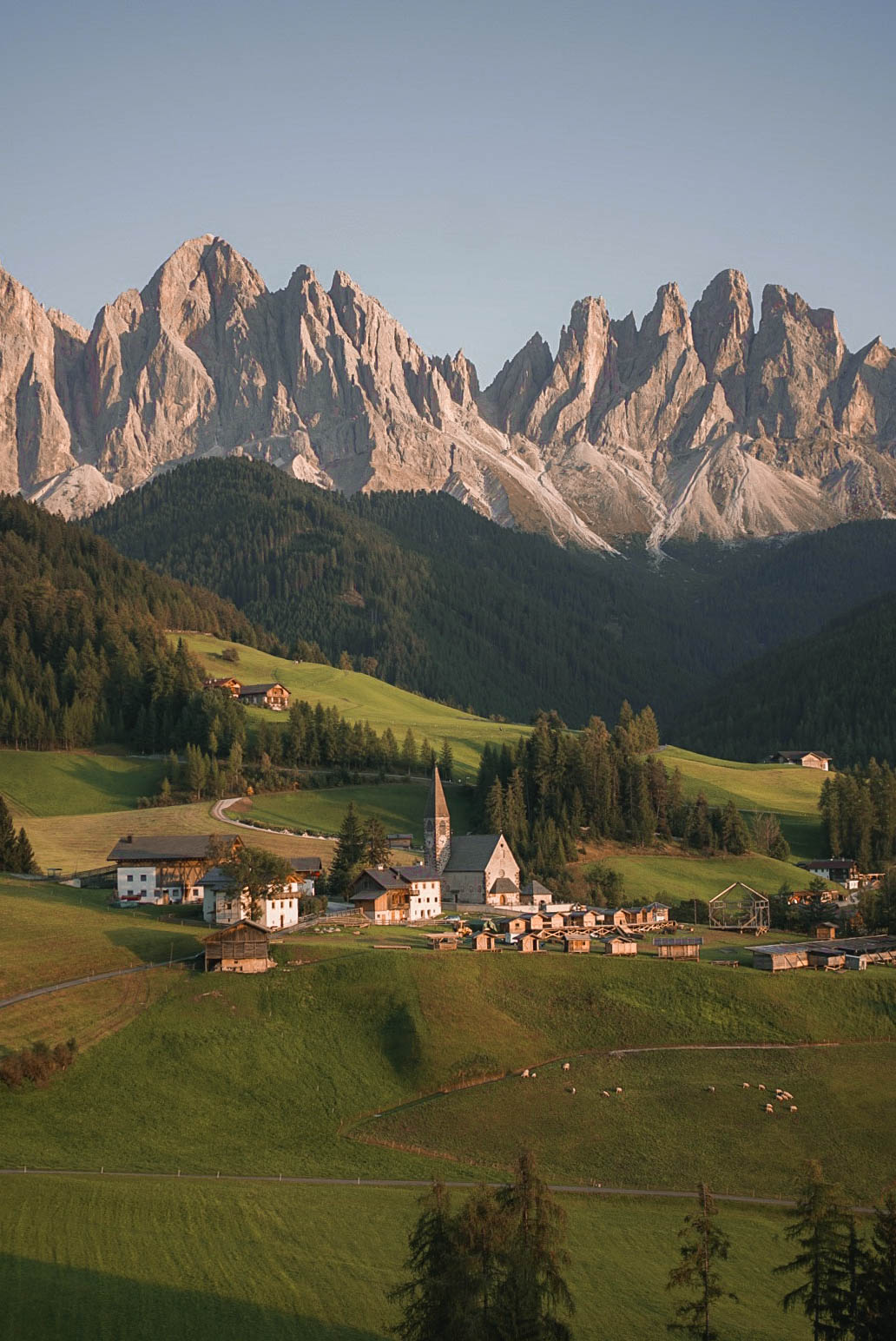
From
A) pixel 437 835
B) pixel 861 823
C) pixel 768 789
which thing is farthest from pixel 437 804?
pixel 768 789

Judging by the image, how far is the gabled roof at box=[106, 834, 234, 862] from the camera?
350 feet

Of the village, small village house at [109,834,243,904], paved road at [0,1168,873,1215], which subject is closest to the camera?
paved road at [0,1168,873,1215]

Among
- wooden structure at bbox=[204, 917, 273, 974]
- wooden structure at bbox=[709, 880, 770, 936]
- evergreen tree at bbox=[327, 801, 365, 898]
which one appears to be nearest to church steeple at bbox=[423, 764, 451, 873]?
evergreen tree at bbox=[327, 801, 365, 898]

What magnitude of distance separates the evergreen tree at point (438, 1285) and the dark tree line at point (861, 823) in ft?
343

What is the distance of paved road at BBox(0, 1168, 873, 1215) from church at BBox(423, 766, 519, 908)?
54.3 m

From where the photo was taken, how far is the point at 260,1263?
1964 inches

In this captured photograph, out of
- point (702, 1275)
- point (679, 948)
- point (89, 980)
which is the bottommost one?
point (702, 1275)

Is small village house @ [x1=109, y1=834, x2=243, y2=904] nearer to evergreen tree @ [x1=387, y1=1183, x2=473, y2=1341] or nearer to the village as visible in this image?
the village

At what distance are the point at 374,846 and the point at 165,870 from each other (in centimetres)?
1703

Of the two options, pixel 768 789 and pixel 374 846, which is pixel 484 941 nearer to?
pixel 374 846

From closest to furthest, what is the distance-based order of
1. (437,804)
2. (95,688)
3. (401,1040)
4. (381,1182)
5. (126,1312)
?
(126,1312)
(381,1182)
(401,1040)
(437,804)
(95,688)

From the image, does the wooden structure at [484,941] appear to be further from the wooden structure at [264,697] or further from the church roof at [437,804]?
the wooden structure at [264,697]

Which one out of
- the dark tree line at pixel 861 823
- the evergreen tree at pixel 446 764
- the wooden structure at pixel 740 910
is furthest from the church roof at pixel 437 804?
the dark tree line at pixel 861 823

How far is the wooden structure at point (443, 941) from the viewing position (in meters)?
90.8
